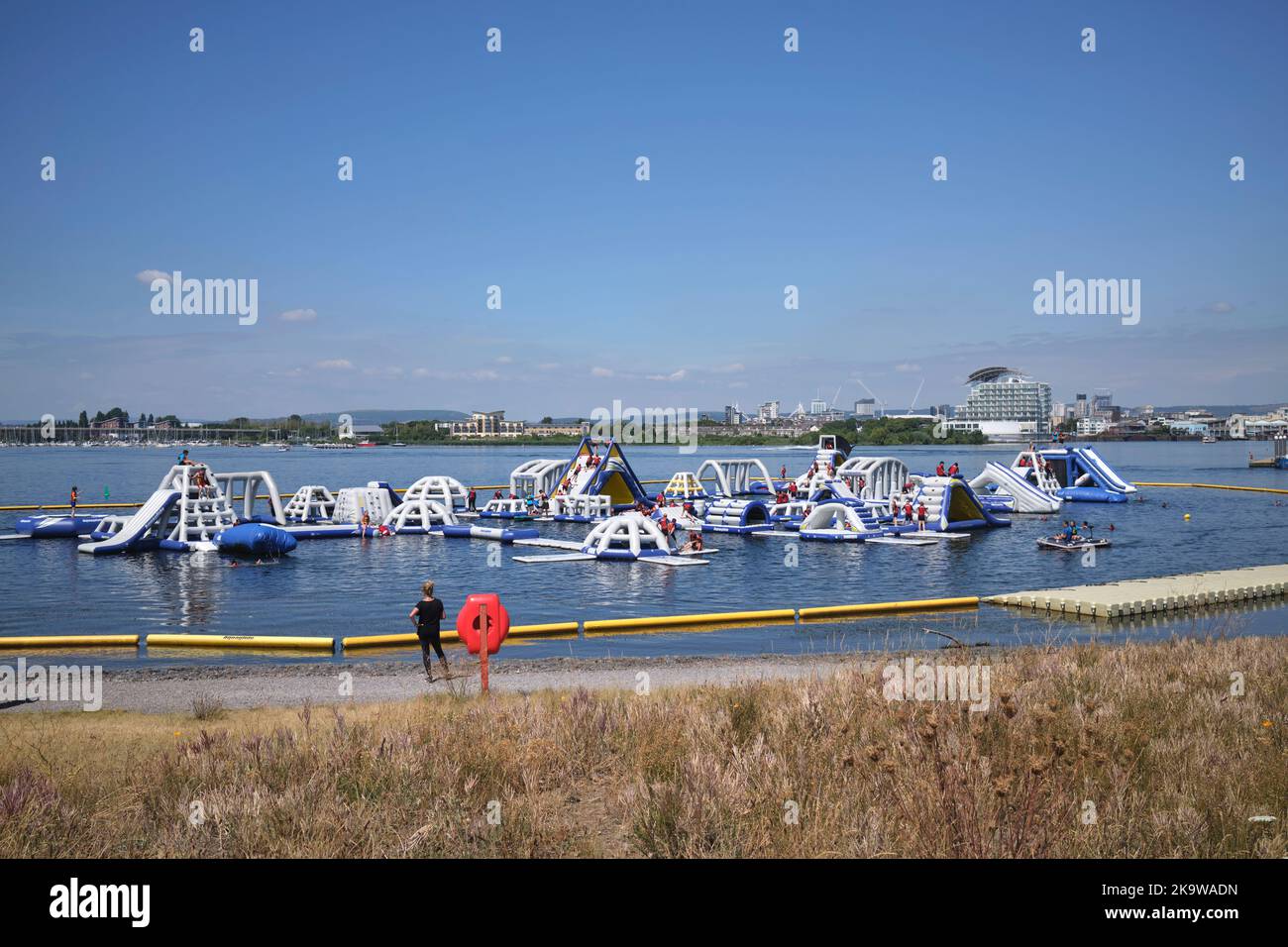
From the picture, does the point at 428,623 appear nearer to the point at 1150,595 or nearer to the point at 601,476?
the point at 1150,595

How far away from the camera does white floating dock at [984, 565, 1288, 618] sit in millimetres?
28875

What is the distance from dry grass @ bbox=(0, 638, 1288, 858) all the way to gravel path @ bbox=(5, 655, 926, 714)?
10.9ft

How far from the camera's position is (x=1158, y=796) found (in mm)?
8555

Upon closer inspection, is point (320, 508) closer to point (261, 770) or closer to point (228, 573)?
point (228, 573)

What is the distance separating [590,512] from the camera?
209ft

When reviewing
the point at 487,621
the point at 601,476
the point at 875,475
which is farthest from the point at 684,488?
the point at 487,621

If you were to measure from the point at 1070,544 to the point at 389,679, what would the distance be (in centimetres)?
4136

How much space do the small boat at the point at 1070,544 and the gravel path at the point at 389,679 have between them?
111 ft

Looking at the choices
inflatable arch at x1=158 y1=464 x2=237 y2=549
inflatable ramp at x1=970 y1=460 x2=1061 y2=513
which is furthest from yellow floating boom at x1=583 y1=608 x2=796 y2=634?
inflatable ramp at x1=970 y1=460 x2=1061 y2=513

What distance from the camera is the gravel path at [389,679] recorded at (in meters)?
16.5

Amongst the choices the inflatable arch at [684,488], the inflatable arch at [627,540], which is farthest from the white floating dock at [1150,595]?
the inflatable arch at [684,488]

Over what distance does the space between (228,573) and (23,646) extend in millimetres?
17083

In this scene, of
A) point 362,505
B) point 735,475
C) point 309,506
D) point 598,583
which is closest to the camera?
point 598,583
